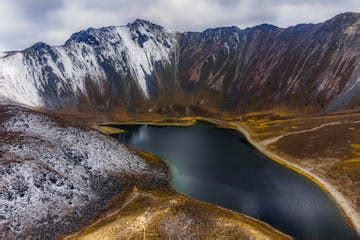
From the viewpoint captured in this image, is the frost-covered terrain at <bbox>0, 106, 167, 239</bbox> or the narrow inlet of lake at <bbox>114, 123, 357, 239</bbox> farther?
the narrow inlet of lake at <bbox>114, 123, 357, 239</bbox>

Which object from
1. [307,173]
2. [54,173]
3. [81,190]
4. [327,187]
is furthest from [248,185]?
[54,173]

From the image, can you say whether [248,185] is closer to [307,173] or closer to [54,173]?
[307,173]

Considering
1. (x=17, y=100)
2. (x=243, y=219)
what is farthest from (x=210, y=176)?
(x=17, y=100)

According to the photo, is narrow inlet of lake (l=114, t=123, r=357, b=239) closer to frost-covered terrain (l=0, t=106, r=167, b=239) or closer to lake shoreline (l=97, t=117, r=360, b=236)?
lake shoreline (l=97, t=117, r=360, b=236)

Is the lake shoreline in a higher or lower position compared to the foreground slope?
lower

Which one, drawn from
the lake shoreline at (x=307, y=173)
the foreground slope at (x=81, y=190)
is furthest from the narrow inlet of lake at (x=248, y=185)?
the foreground slope at (x=81, y=190)

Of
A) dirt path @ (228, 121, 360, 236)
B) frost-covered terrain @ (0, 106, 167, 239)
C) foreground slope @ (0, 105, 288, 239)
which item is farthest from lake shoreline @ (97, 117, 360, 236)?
frost-covered terrain @ (0, 106, 167, 239)

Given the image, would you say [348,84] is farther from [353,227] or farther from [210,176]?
[353,227]
